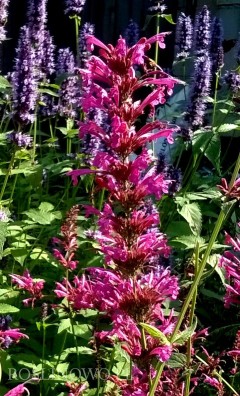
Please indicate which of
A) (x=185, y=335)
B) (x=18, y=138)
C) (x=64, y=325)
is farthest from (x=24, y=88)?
(x=185, y=335)

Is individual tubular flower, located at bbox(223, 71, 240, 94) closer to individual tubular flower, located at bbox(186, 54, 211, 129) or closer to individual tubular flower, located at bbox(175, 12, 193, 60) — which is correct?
individual tubular flower, located at bbox(186, 54, 211, 129)

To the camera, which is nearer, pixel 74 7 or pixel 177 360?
pixel 177 360

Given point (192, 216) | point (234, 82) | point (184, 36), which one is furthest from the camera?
point (184, 36)

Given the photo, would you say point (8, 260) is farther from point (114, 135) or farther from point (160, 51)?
point (160, 51)

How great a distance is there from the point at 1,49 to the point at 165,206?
3.43 meters

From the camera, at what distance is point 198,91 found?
145 inches

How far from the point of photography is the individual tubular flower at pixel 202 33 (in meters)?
4.14

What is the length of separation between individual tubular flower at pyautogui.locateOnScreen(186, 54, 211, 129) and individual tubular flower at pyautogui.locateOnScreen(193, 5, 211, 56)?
1.56ft

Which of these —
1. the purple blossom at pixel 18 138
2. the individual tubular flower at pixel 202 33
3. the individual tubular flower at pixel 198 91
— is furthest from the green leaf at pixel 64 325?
the individual tubular flower at pixel 202 33

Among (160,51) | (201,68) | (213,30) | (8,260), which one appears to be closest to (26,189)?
(8,260)

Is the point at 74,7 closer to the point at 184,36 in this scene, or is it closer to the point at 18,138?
the point at 184,36

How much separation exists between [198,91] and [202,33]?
2.24 feet

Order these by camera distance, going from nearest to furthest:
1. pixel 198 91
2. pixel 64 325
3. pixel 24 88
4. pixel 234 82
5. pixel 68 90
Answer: pixel 64 325, pixel 24 88, pixel 198 91, pixel 234 82, pixel 68 90

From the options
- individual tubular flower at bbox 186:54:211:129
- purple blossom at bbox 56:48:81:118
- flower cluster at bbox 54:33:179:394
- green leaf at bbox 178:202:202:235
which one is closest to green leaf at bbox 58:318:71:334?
green leaf at bbox 178:202:202:235
